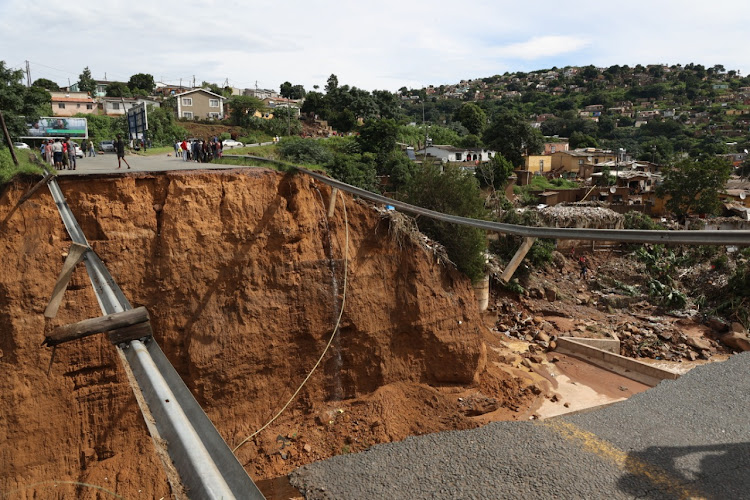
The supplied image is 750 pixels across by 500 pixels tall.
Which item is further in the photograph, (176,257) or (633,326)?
(633,326)

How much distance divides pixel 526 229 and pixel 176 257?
7063 mm

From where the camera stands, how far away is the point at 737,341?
18.1m

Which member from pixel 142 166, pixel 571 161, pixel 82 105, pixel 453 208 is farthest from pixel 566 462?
pixel 82 105

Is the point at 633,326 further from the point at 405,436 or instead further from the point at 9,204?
the point at 9,204

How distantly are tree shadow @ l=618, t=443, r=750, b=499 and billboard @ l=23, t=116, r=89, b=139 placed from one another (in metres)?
28.1

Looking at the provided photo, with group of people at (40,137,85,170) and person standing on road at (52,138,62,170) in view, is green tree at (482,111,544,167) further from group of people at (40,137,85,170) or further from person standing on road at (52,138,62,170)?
person standing on road at (52,138,62,170)

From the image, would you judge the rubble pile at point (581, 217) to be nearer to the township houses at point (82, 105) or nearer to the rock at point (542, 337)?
the rock at point (542, 337)

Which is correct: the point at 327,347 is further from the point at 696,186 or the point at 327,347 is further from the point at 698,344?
the point at 696,186

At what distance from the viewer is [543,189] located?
3969 centimetres

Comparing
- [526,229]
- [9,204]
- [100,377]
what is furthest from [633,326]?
[9,204]

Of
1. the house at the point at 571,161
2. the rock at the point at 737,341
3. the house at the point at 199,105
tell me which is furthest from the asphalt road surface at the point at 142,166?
the house at the point at 571,161

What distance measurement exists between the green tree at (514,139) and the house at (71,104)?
36.9 meters

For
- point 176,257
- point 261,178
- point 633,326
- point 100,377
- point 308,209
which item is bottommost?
point 633,326

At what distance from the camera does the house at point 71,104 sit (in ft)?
143
